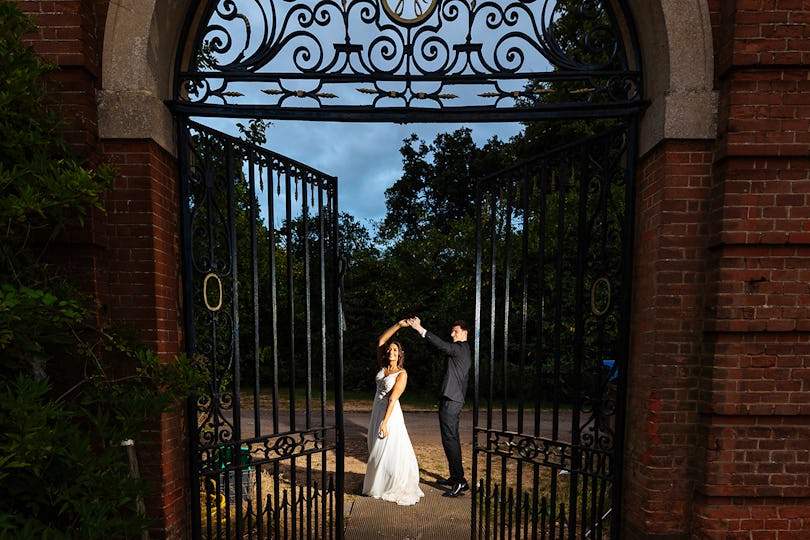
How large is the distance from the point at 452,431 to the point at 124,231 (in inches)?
166

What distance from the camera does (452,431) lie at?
5.25 m

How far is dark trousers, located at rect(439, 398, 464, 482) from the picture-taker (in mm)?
5258

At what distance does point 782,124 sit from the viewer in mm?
2635

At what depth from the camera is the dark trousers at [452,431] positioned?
5.26 m

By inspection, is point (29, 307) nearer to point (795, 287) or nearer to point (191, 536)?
point (191, 536)

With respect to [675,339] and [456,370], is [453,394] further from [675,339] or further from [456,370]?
[675,339]

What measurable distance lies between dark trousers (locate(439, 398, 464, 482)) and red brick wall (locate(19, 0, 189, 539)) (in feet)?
10.2

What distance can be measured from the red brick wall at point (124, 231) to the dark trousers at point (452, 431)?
10.2ft

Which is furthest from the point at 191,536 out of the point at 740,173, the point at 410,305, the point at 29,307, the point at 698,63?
the point at 410,305

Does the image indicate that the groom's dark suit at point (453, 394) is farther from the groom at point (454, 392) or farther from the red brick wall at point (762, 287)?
the red brick wall at point (762, 287)

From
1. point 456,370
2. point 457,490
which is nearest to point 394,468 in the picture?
point 457,490

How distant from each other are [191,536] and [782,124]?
5.06 metres

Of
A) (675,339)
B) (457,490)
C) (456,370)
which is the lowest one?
(457,490)

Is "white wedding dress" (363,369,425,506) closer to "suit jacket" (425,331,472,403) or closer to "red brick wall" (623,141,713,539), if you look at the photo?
"suit jacket" (425,331,472,403)
